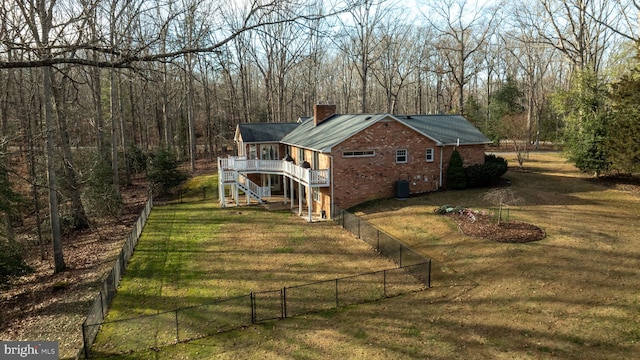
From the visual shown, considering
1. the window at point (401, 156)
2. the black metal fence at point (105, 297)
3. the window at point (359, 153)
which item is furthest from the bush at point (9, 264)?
the window at point (401, 156)

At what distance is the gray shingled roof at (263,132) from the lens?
3009 centimetres

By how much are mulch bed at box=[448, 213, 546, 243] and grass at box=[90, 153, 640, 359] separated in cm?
46

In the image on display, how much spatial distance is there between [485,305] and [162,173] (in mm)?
26653

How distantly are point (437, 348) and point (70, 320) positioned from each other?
11.5 metres

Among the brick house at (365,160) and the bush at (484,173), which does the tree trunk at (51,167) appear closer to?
the brick house at (365,160)

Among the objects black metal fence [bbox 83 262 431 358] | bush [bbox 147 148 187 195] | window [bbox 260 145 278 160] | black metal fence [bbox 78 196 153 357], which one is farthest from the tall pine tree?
bush [bbox 147 148 187 195]

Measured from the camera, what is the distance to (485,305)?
1180 centimetres

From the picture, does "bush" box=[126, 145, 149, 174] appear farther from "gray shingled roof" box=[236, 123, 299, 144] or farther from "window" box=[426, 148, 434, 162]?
"window" box=[426, 148, 434, 162]

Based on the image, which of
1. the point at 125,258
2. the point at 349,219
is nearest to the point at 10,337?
the point at 125,258

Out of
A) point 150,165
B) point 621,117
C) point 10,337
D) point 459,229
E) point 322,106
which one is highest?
point 322,106

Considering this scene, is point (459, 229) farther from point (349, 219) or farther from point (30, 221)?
point (30, 221)

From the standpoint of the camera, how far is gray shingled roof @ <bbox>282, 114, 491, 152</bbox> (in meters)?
22.8

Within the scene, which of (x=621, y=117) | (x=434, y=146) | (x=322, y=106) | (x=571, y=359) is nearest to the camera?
(x=571, y=359)

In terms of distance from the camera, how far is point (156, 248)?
738 inches
